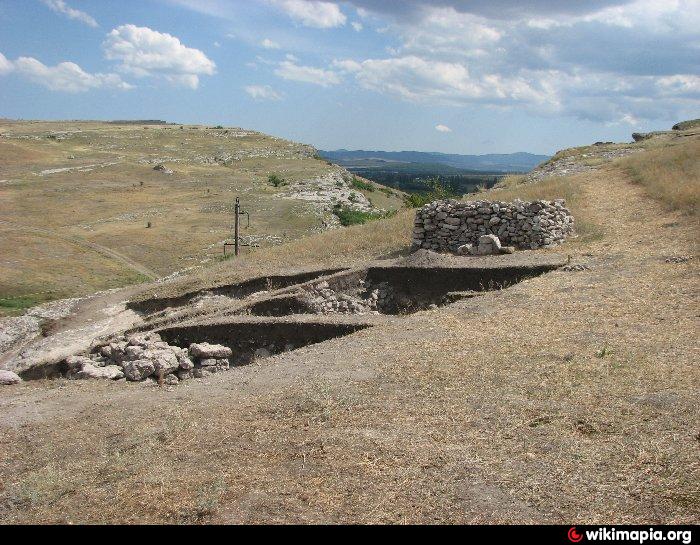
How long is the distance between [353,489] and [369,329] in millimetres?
5769

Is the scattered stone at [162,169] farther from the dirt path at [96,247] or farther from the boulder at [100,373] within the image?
the boulder at [100,373]

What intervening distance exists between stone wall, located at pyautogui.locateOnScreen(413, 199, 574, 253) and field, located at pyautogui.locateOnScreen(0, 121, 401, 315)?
16.5 meters

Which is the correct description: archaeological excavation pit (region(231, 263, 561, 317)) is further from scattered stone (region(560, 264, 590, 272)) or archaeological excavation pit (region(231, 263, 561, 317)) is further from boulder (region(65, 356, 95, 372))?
boulder (region(65, 356, 95, 372))

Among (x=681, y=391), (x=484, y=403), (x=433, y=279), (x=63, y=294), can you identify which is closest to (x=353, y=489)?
(x=484, y=403)

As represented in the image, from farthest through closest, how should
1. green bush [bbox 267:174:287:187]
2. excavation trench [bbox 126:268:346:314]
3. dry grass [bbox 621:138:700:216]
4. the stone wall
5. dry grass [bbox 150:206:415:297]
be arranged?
green bush [bbox 267:174:287:187], dry grass [bbox 150:206:415:297], dry grass [bbox 621:138:700:216], excavation trench [bbox 126:268:346:314], the stone wall

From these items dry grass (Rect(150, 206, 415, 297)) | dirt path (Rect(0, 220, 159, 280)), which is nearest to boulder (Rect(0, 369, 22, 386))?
dry grass (Rect(150, 206, 415, 297))

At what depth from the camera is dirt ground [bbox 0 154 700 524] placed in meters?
5.03

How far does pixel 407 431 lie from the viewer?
250 inches

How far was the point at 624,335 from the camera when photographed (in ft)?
29.3

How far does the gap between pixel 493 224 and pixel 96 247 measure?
1127 inches

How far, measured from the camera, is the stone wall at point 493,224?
16.9 metres

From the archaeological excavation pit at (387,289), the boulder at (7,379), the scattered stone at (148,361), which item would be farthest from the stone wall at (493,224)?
the boulder at (7,379)

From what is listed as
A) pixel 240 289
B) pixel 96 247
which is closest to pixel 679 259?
pixel 240 289

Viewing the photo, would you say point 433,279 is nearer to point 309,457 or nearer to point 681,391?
point 681,391
